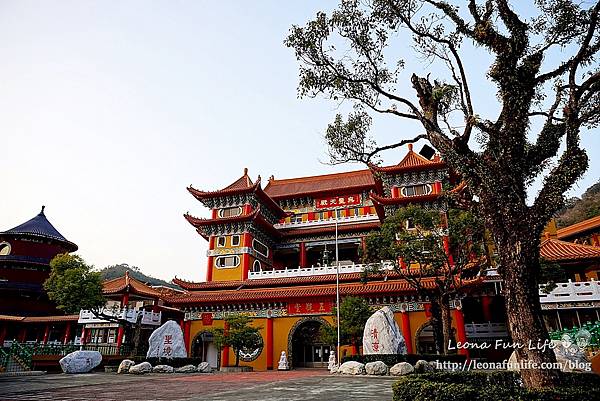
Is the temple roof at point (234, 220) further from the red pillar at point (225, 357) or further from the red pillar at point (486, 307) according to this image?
the red pillar at point (486, 307)

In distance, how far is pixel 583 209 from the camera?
55344 mm

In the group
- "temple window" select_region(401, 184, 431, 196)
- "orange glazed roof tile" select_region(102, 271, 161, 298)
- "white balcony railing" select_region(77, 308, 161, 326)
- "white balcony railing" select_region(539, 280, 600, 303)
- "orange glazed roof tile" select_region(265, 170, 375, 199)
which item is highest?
"orange glazed roof tile" select_region(265, 170, 375, 199)

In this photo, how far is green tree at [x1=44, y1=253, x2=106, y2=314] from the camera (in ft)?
75.3

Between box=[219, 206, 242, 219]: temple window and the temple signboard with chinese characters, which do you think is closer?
box=[219, 206, 242, 219]: temple window

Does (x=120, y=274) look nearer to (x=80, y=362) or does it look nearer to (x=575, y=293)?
(x=80, y=362)

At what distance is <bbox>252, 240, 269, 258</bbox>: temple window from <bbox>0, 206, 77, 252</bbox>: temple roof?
64.0ft

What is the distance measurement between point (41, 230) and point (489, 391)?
134 feet

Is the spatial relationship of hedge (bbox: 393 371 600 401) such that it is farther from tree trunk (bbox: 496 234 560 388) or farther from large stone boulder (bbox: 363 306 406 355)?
large stone boulder (bbox: 363 306 406 355)

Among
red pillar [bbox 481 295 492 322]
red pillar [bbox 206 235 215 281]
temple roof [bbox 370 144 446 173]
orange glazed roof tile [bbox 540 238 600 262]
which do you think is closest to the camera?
orange glazed roof tile [bbox 540 238 600 262]

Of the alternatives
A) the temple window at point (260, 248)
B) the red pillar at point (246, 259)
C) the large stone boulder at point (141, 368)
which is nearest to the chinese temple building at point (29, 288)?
the red pillar at point (246, 259)

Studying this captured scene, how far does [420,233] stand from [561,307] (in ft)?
32.2

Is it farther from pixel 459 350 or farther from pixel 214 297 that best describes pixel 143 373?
pixel 459 350

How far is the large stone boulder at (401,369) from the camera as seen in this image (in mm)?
15391

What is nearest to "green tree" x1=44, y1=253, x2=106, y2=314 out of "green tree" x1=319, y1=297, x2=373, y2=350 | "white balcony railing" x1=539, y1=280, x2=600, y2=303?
"green tree" x1=319, y1=297, x2=373, y2=350
